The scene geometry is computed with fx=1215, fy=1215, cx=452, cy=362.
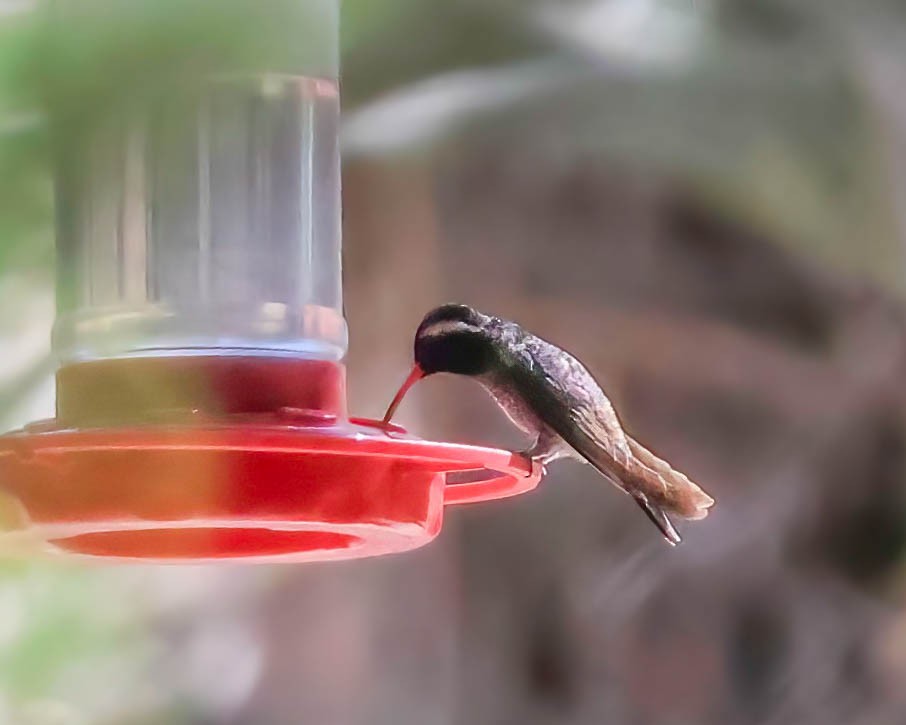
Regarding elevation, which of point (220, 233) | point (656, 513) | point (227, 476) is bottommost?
point (656, 513)

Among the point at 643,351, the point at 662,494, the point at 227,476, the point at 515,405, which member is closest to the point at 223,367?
the point at 227,476

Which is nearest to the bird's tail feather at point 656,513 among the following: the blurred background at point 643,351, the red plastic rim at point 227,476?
the red plastic rim at point 227,476

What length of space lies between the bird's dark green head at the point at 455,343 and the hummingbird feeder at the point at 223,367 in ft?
0.72

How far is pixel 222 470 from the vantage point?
2.27 ft

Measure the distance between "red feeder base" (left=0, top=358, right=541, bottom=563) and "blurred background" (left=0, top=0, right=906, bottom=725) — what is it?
1004mm

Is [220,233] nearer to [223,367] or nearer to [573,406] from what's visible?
[223,367]

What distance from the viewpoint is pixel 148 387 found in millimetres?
724

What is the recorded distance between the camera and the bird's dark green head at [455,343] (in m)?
1.29

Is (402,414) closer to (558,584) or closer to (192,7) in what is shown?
(558,584)

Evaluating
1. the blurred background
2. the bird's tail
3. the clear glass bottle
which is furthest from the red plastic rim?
the blurred background

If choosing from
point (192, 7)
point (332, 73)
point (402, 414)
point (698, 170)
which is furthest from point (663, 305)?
point (192, 7)

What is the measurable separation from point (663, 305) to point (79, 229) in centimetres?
128

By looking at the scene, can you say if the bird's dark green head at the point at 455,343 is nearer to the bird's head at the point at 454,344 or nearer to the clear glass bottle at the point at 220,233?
the bird's head at the point at 454,344

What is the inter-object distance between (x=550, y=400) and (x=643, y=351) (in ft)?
2.31
